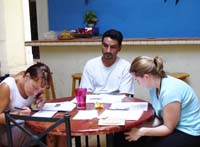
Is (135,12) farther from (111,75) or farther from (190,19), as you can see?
(111,75)

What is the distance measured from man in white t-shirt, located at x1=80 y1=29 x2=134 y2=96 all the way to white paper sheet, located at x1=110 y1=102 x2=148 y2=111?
55cm

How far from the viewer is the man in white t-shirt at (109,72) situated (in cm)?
283

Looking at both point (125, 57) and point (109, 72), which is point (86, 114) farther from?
point (125, 57)

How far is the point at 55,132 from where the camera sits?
1706mm

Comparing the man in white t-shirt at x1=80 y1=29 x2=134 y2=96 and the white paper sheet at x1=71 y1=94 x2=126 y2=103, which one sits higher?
the man in white t-shirt at x1=80 y1=29 x2=134 y2=96

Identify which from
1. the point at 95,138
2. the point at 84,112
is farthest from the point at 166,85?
the point at 95,138

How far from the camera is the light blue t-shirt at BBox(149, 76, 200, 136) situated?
1929 mm

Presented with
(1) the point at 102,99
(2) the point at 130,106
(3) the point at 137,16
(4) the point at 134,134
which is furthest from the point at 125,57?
(4) the point at 134,134

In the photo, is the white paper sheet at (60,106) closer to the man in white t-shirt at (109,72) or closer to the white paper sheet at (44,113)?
the white paper sheet at (44,113)

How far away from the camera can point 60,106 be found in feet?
7.22

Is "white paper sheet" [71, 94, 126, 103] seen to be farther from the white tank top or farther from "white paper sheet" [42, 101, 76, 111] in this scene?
the white tank top

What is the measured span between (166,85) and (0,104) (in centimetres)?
105

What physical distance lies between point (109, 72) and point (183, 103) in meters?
1.03

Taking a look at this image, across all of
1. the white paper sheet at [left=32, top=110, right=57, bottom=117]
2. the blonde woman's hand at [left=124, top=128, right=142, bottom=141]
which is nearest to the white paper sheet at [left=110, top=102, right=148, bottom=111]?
the blonde woman's hand at [left=124, top=128, right=142, bottom=141]
